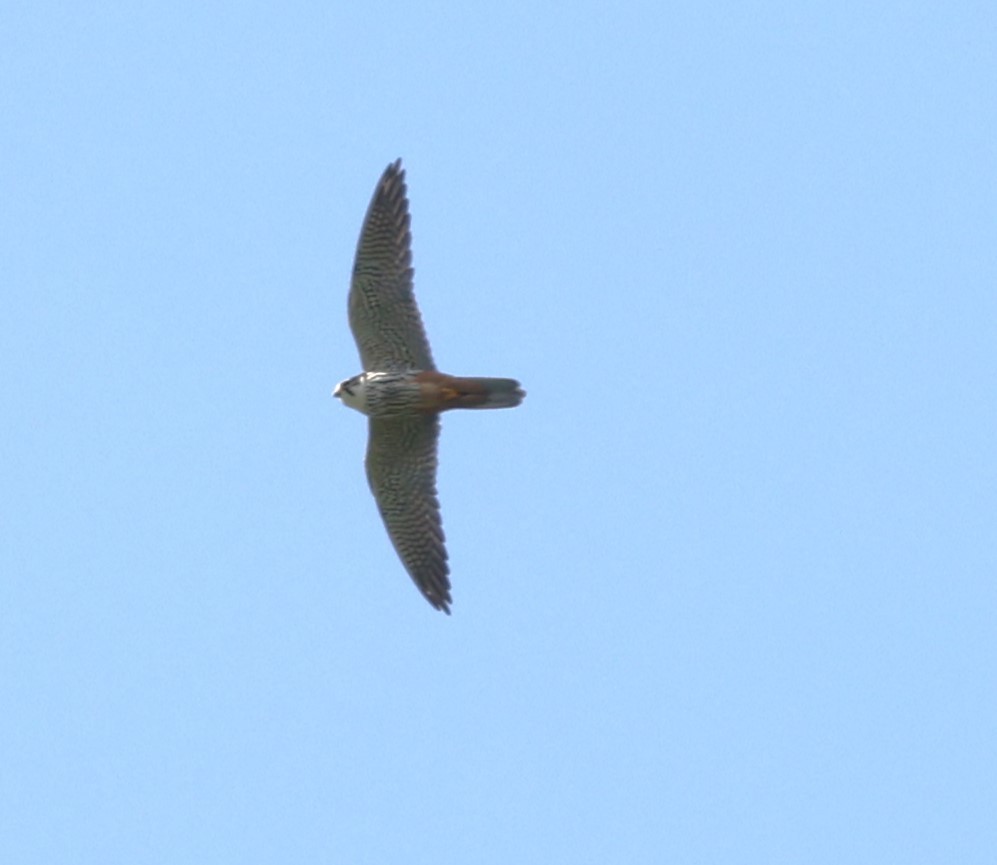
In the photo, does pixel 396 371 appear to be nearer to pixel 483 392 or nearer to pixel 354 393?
pixel 354 393

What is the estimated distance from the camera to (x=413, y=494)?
19.9 metres

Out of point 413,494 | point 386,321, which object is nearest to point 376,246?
point 386,321

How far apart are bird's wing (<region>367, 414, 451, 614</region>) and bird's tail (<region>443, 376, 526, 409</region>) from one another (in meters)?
0.64

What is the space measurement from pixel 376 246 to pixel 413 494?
2.55 m

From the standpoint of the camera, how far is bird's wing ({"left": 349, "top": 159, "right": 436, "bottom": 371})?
62.5 feet

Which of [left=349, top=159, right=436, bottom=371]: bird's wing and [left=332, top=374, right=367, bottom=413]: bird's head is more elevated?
[left=349, top=159, right=436, bottom=371]: bird's wing

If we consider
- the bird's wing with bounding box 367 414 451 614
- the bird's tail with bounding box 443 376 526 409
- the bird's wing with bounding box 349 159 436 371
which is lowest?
the bird's wing with bounding box 367 414 451 614

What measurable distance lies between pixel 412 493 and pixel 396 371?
1.42m

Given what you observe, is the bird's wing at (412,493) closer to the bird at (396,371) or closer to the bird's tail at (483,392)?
the bird at (396,371)

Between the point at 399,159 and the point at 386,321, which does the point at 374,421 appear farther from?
the point at 399,159

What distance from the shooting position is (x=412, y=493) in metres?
19.9

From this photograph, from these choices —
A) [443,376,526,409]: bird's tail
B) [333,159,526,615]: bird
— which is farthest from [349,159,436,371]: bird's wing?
[443,376,526,409]: bird's tail

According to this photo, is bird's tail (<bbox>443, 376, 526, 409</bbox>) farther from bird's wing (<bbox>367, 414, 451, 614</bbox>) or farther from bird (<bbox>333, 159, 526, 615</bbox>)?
bird's wing (<bbox>367, 414, 451, 614</bbox>)

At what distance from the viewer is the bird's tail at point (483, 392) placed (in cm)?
1883
